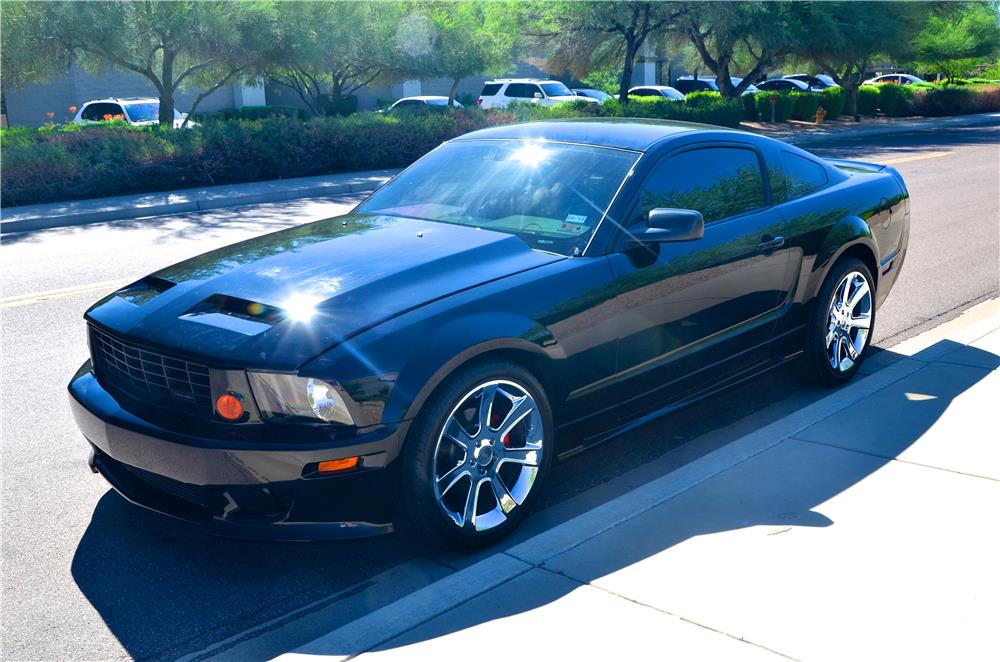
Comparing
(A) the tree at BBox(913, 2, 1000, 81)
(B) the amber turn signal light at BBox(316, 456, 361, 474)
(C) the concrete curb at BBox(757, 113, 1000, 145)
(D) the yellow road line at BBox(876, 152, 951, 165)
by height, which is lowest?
(B) the amber turn signal light at BBox(316, 456, 361, 474)

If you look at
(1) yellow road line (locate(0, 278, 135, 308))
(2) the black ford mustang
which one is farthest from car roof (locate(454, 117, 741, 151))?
(1) yellow road line (locate(0, 278, 135, 308))

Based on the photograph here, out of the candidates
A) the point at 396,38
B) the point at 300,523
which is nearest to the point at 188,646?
the point at 300,523

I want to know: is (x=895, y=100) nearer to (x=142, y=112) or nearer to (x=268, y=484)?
(x=142, y=112)

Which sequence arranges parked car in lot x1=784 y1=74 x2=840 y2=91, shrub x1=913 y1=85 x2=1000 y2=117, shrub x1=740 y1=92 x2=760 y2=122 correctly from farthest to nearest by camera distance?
parked car in lot x1=784 y1=74 x2=840 y2=91 < shrub x1=913 y1=85 x2=1000 y2=117 < shrub x1=740 y1=92 x2=760 y2=122

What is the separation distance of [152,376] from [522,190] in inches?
77.0

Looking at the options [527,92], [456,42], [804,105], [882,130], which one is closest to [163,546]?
[456,42]

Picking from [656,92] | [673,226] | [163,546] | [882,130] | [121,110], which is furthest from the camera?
[656,92]

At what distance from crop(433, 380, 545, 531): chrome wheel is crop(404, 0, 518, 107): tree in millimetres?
24333

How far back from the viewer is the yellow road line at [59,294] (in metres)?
8.60

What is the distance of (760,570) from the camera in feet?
11.8

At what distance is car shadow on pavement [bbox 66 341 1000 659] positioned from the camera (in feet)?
11.6

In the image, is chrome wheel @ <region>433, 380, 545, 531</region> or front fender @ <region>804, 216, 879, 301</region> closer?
chrome wheel @ <region>433, 380, 545, 531</region>

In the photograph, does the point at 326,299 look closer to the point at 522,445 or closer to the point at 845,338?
the point at 522,445

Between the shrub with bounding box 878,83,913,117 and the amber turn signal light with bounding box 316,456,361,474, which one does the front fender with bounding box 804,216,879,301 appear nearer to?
the amber turn signal light with bounding box 316,456,361,474
